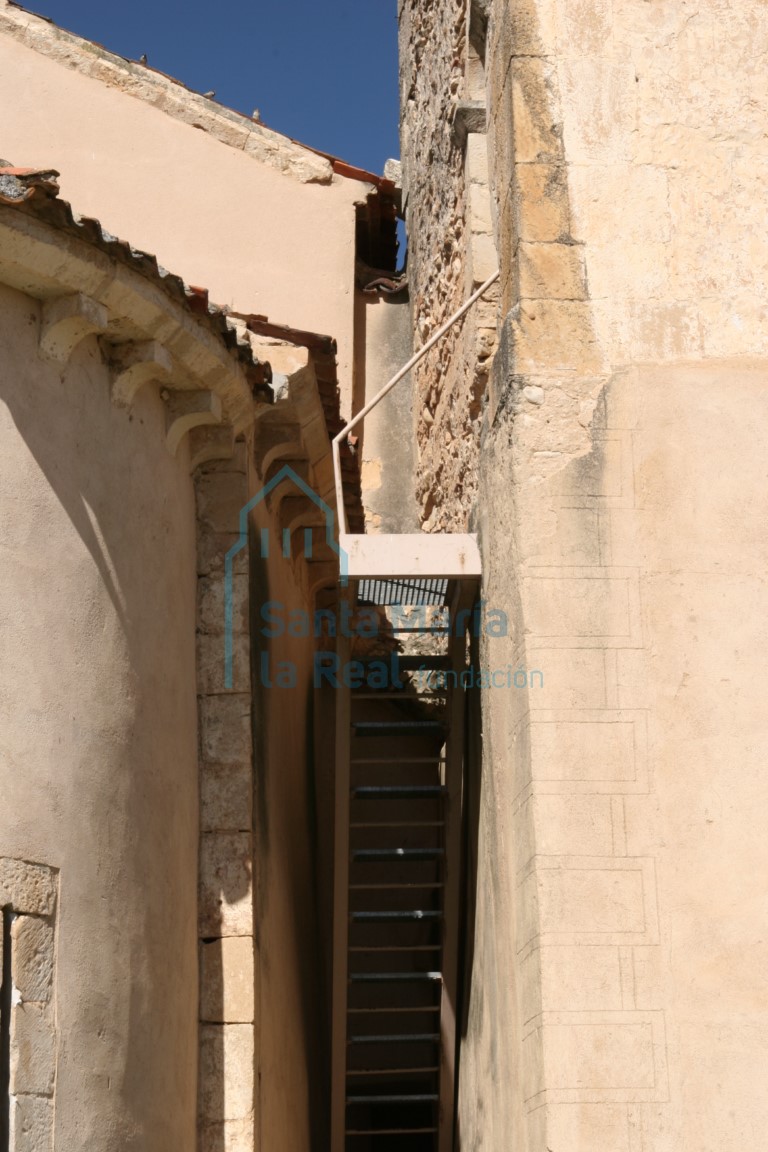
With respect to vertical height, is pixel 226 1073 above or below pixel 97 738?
below

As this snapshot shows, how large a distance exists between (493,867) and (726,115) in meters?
3.34

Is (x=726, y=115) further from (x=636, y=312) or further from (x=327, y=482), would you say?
(x=327, y=482)

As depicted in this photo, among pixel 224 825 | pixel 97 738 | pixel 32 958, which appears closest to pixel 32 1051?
pixel 32 958

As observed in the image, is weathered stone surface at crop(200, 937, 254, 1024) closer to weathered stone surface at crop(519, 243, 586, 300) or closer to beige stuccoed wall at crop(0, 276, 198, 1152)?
beige stuccoed wall at crop(0, 276, 198, 1152)

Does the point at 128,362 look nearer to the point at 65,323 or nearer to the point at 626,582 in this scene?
the point at 65,323

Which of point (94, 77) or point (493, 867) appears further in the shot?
point (94, 77)

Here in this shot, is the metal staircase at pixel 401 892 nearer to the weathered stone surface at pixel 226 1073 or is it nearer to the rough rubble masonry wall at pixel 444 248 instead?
the rough rubble masonry wall at pixel 444 248

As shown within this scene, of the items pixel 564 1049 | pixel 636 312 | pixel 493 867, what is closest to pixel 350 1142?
pixel 493 867

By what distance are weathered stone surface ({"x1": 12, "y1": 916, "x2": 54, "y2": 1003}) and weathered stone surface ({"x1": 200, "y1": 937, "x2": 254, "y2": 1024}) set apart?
Result: 132cm

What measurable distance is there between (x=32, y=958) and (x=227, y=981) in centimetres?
145

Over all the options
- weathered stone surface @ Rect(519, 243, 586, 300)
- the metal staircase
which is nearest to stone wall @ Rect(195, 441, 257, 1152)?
the metal staircase

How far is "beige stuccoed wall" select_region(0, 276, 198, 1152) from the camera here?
17.0ft

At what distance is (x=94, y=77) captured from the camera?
30.8ft

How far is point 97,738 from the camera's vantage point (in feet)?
18.1
